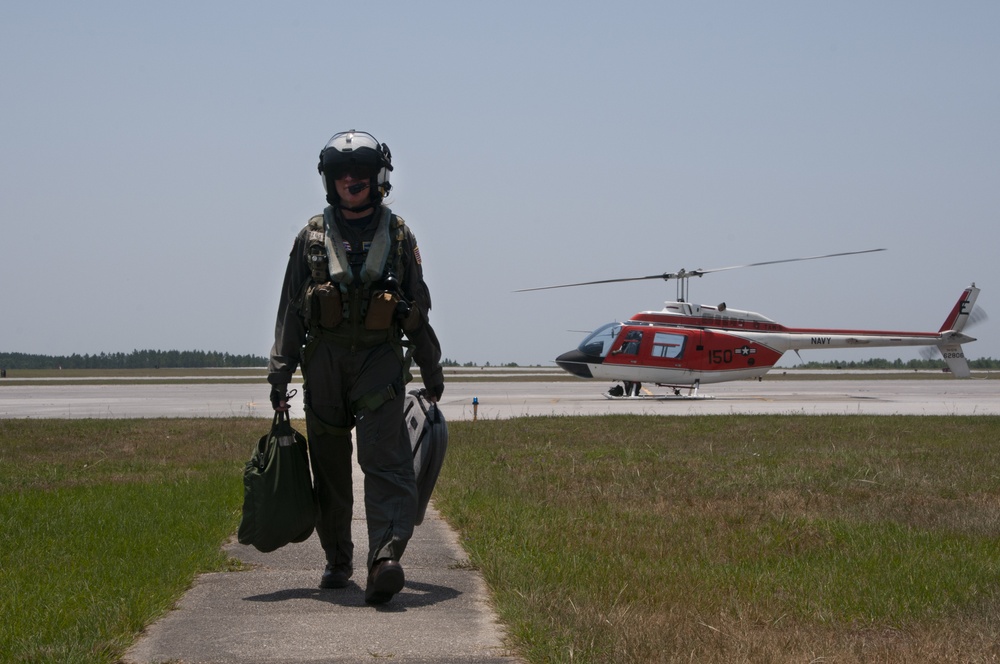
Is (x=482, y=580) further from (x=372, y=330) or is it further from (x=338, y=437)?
(x=372, y=330)

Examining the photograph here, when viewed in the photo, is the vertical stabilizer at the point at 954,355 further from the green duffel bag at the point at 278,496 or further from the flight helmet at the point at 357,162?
the green duffel bag at the point at 278,496

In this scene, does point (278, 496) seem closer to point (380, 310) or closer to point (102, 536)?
point (380, 310)

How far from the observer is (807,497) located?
863 centimetres

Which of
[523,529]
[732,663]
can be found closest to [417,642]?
[732,663]

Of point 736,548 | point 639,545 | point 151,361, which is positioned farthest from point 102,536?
point 151,361

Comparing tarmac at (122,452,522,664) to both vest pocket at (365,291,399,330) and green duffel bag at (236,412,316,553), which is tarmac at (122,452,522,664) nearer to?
green duffel bag at (236,412,316,553)

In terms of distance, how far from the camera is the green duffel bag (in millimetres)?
5121

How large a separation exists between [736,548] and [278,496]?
2.79m

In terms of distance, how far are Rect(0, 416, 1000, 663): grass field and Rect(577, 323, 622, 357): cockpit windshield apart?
1778 centimetres

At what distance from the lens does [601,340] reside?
31281 mm

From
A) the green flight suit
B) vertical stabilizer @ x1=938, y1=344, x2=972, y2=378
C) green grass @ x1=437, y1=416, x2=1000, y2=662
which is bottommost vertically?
green grass @ x1=437, y1=416, x2=1000, y2=662

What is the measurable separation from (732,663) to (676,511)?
4.14 m

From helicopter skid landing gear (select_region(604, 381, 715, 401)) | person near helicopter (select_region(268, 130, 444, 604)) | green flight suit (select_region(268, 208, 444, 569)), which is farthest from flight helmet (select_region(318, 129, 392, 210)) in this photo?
helicopter skid landing gear (select_region(604, 381, 715, 401))

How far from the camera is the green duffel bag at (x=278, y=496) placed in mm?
5121
